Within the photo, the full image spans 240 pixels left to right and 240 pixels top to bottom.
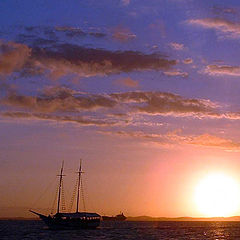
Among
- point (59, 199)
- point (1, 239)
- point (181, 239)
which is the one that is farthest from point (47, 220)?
point (181, 239)

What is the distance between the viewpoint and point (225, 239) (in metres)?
150

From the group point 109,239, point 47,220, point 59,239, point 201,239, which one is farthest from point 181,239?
point 47,220

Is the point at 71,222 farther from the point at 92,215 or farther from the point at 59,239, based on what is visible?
the point at 59,239

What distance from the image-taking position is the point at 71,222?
590 ft

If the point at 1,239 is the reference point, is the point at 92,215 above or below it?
above

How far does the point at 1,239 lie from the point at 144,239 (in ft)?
140

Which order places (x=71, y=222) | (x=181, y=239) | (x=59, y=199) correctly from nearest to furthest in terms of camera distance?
1. (x=181, y=239)
2. (x=71, y=222)
3. (x=59, y=199)

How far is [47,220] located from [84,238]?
48.7m

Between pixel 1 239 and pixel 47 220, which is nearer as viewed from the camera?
pixel 1 239

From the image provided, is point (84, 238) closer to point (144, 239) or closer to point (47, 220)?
point (144, 239)

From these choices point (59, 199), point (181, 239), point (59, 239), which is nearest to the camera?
point (59, 239)

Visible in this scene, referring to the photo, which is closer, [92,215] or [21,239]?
[21,239]

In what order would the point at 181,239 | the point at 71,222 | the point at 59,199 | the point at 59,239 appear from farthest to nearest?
the point at 59,199
the point at 71,222
the point at 181,239
the point at 59,239

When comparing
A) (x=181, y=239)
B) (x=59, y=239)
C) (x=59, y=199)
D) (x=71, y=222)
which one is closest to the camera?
(x=59, y=239)
